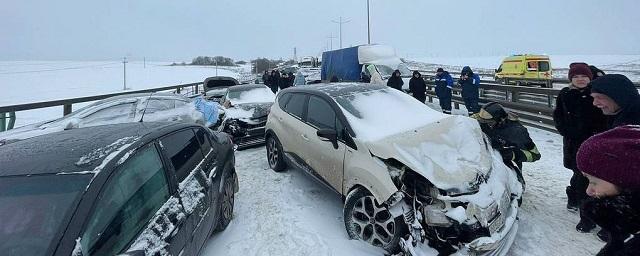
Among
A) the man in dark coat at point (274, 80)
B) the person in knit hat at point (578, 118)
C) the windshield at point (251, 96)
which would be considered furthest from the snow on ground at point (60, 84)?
the person in knit hat at point (578, 118)

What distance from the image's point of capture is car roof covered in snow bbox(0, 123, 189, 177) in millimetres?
2414

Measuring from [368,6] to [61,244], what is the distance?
3376 centimetres

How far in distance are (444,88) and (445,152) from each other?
8.47 meters

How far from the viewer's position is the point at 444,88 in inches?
464

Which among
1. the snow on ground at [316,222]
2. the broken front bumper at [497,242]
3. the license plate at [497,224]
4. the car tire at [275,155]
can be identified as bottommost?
the snow on ground at [316,222]

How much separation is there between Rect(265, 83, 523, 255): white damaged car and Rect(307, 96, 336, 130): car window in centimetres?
2

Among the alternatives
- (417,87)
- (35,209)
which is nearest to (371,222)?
(35,209)

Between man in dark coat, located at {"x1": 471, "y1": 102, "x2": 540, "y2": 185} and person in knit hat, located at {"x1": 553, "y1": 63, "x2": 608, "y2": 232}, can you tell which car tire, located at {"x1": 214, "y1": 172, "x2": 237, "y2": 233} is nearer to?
man in dark coat, located at {"x1": 471, "y1": 102, "x2": 540, "y2": 185}

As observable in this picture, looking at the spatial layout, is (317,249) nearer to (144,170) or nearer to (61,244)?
(144,170)

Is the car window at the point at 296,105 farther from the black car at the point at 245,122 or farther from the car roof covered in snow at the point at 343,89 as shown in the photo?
the black car at the point at 245,122

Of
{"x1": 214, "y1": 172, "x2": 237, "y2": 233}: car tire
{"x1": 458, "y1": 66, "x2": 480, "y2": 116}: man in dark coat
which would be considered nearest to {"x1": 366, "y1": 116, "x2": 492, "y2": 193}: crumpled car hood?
{"x1": 214, "y1": 172, "x2": 237, "y2": 233}: car tire

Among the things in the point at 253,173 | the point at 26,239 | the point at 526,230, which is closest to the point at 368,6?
the point at 253,173

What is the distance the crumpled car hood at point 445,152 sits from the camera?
11.1 ft

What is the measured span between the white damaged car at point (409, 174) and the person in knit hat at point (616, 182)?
1682 millimetres
